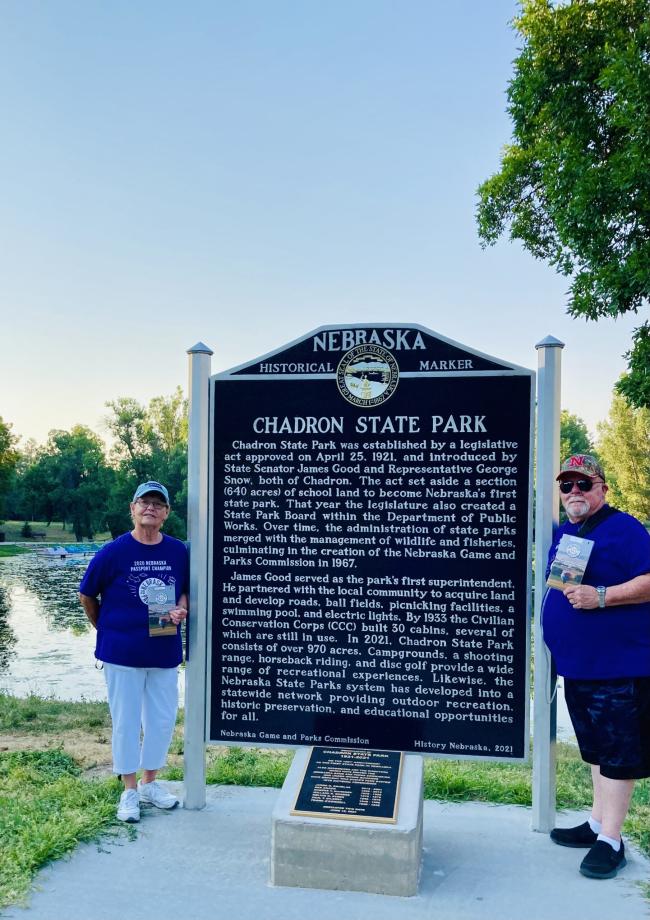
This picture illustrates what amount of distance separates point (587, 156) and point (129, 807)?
11.1 meters

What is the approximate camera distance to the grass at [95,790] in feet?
13.4

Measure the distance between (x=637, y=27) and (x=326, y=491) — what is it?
1136 centimetres

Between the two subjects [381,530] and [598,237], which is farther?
[598,237]

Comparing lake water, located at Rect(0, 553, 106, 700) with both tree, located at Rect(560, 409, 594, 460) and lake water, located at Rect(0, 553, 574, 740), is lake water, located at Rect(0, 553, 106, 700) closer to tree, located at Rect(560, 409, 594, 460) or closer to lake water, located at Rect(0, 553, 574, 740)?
lake water, located at Rect(0, 553, 574, 740)

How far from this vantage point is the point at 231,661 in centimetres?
471

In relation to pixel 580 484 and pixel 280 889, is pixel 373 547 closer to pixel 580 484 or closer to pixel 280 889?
pixel 580 484

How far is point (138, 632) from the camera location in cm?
459

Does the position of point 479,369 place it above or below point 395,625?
above

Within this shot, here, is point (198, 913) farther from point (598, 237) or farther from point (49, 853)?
point (598, 237)

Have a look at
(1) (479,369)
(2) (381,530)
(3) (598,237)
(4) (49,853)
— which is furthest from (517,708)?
(3) (598,237)

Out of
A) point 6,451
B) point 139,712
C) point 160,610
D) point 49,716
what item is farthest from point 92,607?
point 6,451

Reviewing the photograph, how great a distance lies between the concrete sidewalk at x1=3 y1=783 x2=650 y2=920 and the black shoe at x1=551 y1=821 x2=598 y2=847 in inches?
2.7

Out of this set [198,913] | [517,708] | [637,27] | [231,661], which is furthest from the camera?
[637,27]

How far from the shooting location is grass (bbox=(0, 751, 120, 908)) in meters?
3.89
